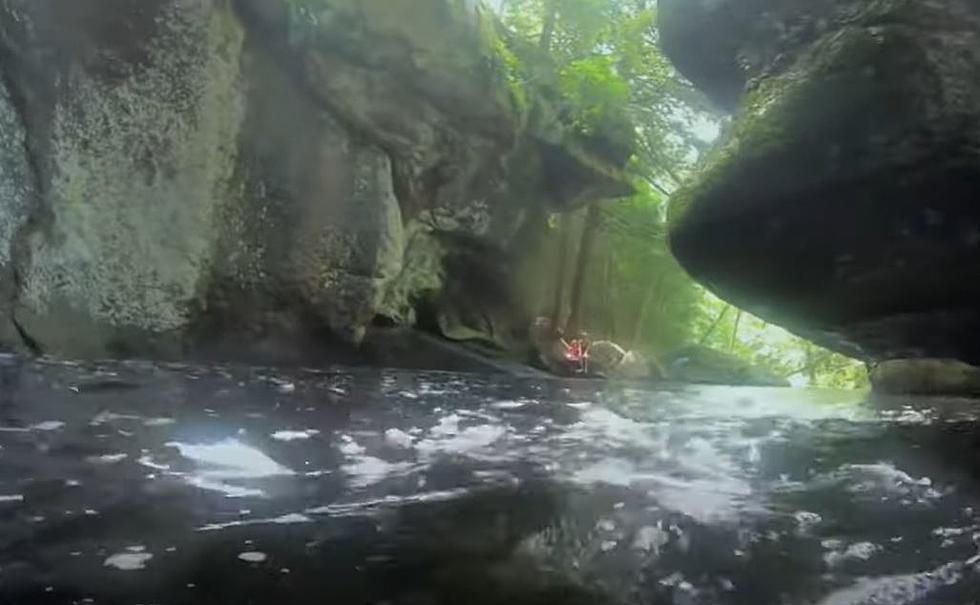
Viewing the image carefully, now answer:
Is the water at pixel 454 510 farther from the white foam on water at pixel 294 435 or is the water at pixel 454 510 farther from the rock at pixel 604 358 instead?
the rock at pixel 604 358

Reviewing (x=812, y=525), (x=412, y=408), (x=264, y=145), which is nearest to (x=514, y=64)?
(x=264, y=145)

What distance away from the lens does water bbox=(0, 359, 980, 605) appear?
1.69 metres

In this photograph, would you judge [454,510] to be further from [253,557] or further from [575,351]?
[575,351]

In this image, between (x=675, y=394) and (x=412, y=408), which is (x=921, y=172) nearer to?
(x=412, y=408)

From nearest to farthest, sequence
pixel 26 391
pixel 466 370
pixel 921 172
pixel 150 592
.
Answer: pixel 150 592 → pixel 921 172 → pixel 26 391 → pixel 466 370

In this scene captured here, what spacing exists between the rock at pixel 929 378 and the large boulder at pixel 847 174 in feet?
27.1

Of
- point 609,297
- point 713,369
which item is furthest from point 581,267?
point 609,297

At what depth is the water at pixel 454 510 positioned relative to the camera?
5.56 ft

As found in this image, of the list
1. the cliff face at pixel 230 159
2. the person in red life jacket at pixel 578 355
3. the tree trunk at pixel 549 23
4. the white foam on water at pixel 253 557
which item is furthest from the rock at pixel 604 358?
the white foam on water at pixel 253 557

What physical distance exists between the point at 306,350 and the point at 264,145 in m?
2.47

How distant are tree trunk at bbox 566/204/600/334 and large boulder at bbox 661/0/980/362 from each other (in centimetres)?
1225

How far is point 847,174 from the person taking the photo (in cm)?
394

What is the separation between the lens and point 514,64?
13.0 m

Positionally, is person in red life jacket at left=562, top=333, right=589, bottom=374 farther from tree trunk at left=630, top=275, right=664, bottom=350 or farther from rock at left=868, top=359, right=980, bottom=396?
tree trunk at left=630, top=275, right=664, bottom=350
